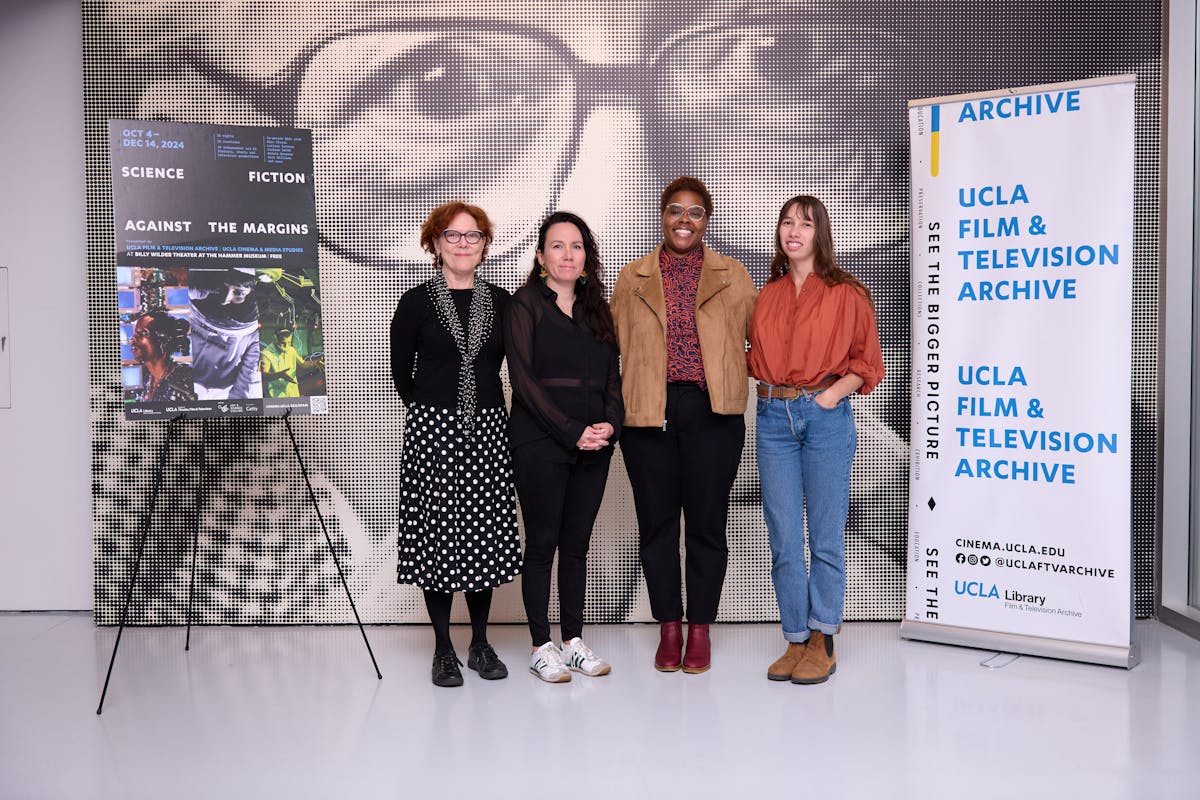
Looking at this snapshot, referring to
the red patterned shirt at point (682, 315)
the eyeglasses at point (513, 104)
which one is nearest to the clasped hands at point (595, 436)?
the red patterned shirt at point (682, 315)

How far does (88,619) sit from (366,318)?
193 cm

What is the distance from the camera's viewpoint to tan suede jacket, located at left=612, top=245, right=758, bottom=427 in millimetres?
3326

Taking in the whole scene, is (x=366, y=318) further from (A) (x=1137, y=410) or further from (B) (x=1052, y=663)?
(A) (x=1137, y=410)

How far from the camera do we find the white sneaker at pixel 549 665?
341cm

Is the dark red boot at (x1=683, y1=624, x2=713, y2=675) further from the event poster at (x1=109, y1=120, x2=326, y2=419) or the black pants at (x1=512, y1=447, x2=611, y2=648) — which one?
the event poster at (x1=109, y1=120, x2=326, y2=419)

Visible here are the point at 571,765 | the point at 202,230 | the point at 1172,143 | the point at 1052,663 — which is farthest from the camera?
the point at 1172,143

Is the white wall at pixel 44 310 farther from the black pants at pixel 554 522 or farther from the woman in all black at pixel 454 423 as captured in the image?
the black pants at pixel 554 522

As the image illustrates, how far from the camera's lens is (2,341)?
4.41 meters

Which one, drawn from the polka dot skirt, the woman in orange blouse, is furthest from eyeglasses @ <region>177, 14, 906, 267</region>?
the polka dot skirt

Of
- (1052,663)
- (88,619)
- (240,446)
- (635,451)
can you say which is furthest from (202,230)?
(1052,663)

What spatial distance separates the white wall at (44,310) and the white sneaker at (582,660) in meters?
2.50

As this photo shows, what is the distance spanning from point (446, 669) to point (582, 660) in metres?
0.50

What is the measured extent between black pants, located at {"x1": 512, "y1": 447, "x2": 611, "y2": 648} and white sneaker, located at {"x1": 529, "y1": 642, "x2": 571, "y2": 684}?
0.12ft

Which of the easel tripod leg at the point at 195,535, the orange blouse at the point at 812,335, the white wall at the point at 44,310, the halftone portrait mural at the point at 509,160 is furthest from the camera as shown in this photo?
the white wall at the point at 44,310
